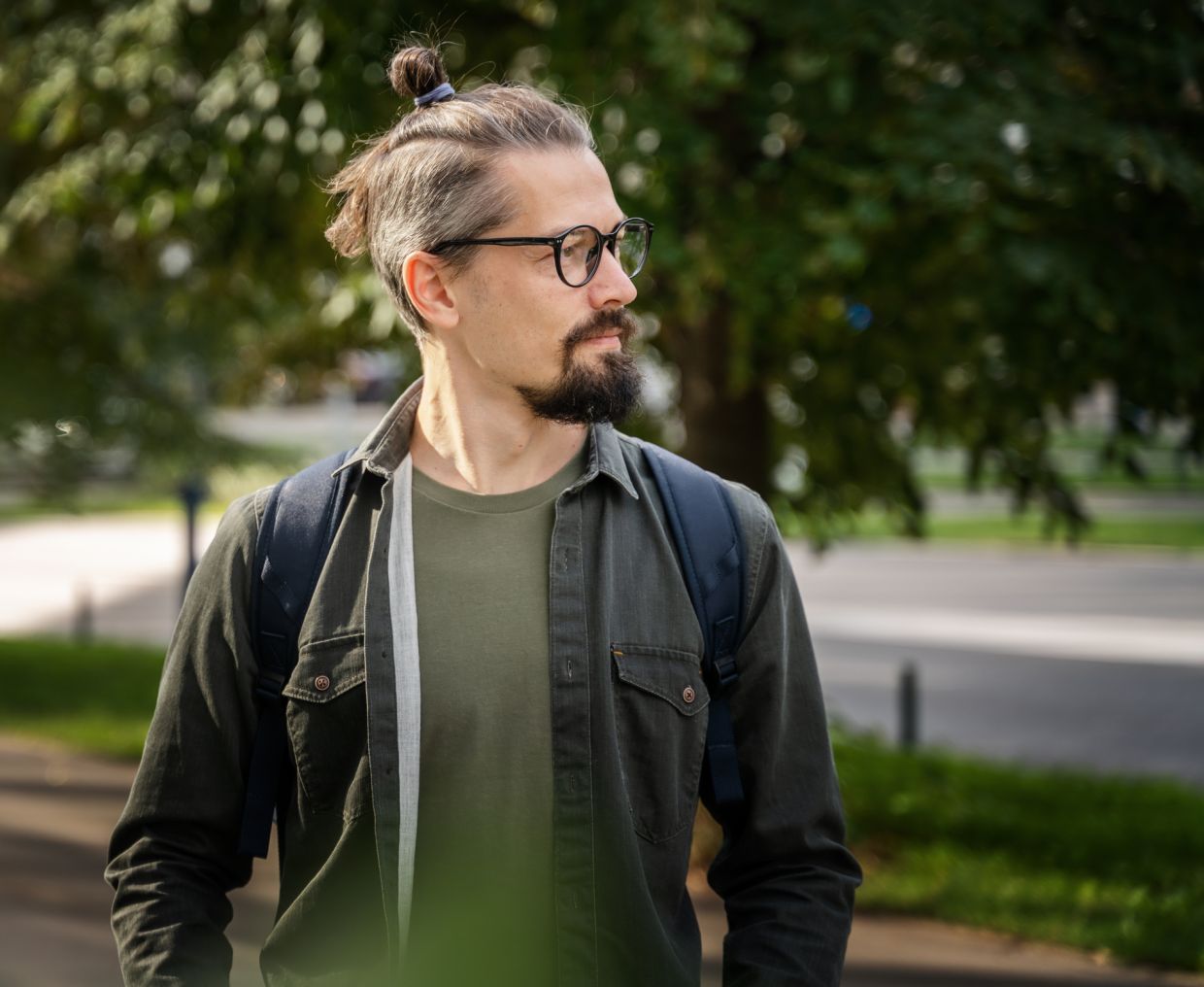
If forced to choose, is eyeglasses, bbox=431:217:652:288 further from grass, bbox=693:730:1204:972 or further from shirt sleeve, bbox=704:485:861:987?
grass, bbox=693:730:1204:972

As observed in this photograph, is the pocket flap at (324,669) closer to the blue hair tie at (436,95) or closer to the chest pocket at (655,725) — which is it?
the chest pocket at (655,725)

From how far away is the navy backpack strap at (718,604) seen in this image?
189 centimetres

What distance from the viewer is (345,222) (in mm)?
2131

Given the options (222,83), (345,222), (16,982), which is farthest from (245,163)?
(345,222)

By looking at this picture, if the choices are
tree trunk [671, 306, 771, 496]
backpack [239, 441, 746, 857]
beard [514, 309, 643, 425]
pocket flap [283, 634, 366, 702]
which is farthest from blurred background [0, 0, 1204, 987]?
pocket flap [283, 634, 366, 702]

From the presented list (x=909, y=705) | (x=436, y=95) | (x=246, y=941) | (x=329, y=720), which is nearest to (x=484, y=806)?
(x=329, y=720)

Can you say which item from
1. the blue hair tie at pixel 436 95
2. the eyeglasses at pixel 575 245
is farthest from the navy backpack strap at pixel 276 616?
the blue hair tie at pixel 436 95

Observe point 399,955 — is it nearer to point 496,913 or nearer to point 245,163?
point 496,913

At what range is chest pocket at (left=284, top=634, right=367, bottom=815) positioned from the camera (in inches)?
73.1

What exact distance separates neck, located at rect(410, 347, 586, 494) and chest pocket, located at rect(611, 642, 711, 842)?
0.28 metres

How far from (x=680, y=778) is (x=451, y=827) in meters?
0.29

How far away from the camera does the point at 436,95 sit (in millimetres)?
2004

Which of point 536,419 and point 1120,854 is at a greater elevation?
point 536,419

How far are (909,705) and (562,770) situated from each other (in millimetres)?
7583
